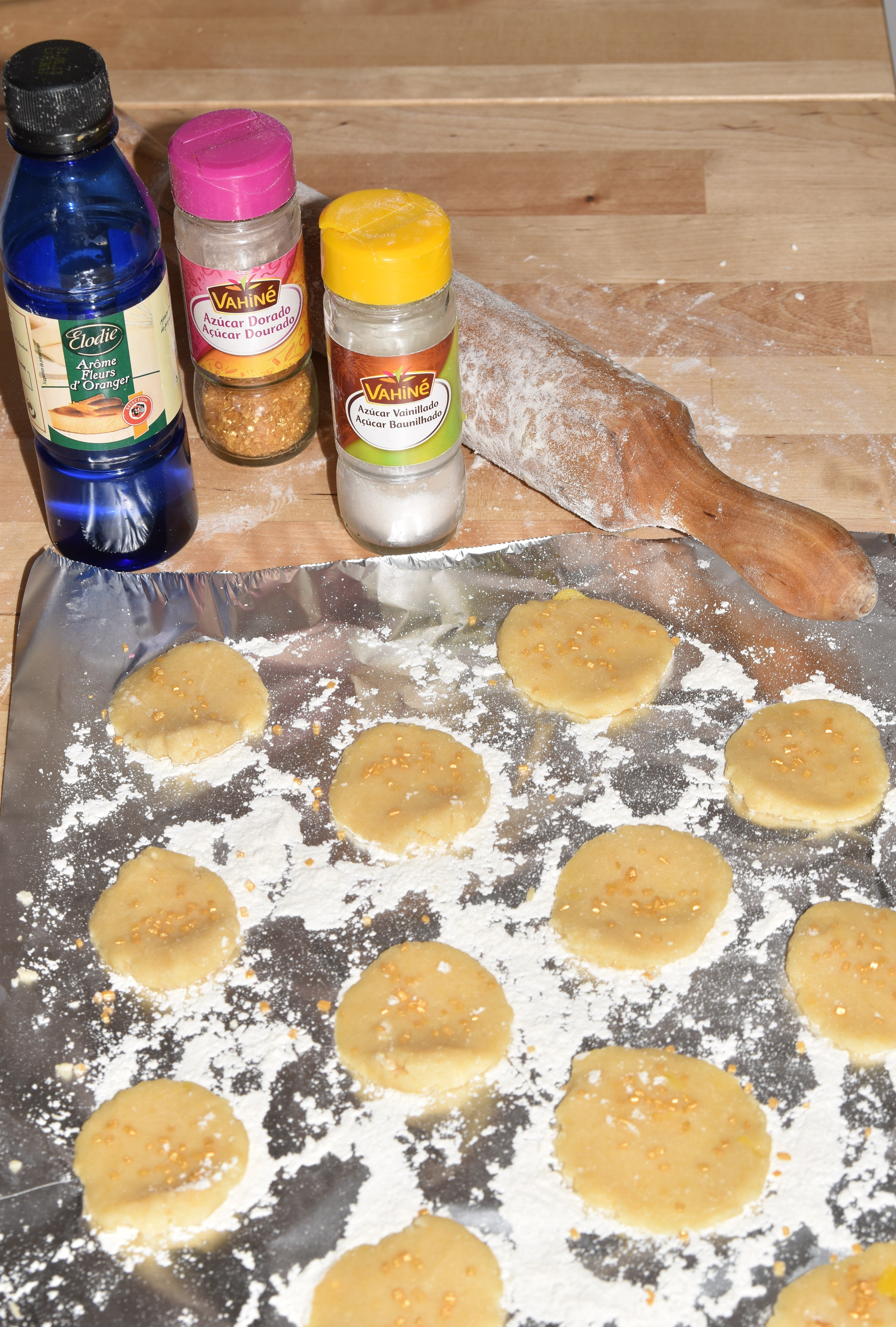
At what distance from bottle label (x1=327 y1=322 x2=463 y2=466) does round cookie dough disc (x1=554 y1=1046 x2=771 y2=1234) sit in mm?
506

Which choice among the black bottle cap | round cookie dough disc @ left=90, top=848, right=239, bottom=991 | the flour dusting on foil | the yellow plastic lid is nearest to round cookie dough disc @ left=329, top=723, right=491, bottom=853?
the flour dusting on foil

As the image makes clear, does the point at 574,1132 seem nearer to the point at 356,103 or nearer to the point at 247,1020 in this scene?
the point at 247,1020

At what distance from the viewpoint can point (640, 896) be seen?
0.98 m

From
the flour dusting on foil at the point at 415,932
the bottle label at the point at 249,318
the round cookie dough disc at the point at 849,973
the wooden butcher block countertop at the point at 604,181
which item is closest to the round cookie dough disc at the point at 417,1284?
the flour dusting on foil at the point at 415,932

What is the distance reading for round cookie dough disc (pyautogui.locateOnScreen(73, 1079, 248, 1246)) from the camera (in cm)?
83

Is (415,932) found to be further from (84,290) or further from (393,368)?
(84,290)

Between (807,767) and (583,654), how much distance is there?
20cm

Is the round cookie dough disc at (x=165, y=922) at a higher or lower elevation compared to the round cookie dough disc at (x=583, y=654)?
lower

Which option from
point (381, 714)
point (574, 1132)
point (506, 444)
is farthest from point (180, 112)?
point (574, 1132)

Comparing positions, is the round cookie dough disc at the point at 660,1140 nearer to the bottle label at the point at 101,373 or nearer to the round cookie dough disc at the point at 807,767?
the round cookie dough disc at the point at 807,767

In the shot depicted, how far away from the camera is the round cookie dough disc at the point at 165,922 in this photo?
0.95 metres

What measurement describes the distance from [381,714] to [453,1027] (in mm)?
282

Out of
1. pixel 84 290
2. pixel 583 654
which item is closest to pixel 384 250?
pixel 84 290

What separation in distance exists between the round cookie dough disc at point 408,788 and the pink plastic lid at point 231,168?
43 centimetres
